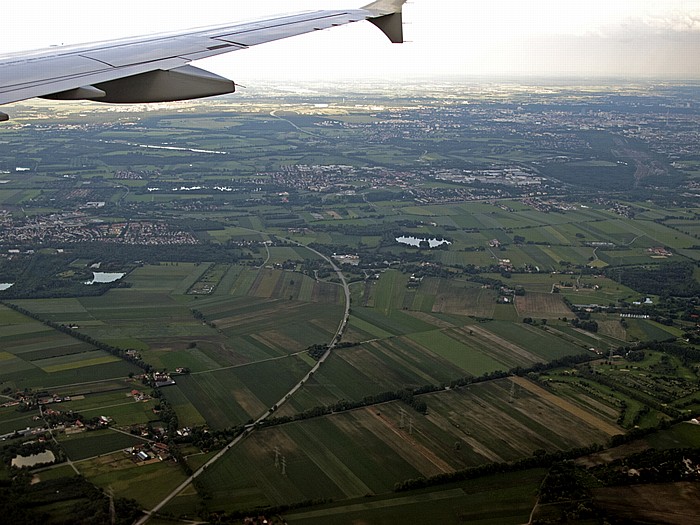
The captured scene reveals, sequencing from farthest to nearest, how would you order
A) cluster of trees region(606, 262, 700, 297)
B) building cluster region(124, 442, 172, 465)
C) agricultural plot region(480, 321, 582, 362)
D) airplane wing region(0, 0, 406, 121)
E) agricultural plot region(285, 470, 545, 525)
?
cluster of trees region(606, 262, 700, 297), agricultural plot region(480, 321, 582, 362), building cluster region(124, 442, 172, 465), agricultural plot region(285, 470, 545, 525), airplane wing region(0, 0, 406, 121)

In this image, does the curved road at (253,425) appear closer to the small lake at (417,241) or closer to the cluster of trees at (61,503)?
the cluster of trees at (61,503)

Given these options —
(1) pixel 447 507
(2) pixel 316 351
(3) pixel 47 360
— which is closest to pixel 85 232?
(3) pixel 47 360

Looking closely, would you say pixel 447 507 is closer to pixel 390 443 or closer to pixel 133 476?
pixel 390 443

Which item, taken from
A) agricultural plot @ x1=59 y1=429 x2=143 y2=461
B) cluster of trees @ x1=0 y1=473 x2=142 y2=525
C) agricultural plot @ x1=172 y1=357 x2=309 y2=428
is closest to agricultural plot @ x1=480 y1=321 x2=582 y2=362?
agricultural plot @ x1=172 y1=357 x2=309 y2=428

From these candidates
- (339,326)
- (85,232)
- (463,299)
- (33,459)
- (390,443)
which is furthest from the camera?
(85,232)

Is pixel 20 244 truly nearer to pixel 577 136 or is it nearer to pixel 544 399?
pixel 544 399

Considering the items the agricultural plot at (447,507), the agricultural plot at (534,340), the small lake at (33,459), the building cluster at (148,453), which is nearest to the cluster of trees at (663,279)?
the agricultural plot at (534,340)

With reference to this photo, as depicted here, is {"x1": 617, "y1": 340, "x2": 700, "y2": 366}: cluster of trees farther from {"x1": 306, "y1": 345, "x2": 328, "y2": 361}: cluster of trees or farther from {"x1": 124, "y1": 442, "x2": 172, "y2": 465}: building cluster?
{"x1": 124, "y1": 442, "x2": 172, "y2": 465}: building cluster
